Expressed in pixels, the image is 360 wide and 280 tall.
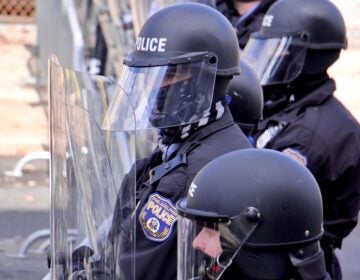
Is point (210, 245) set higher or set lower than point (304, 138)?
higher

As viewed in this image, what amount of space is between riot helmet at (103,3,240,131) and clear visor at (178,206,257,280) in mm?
699

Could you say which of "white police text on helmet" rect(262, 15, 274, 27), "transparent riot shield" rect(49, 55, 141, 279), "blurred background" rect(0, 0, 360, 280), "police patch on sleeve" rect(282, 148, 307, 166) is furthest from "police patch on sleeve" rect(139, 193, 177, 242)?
"blurred background" rect(0, 0, 360, 280)

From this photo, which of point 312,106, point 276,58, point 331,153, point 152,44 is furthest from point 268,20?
point 152,44

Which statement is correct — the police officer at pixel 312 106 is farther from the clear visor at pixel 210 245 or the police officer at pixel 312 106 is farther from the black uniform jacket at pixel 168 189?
the clear visor at pixel 210 245

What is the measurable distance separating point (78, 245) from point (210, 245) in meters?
0.46

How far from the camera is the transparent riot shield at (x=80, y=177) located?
9.70 feet

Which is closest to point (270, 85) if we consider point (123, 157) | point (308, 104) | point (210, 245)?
point (308, 104)

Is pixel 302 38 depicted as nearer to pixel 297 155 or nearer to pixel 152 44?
pixel 297 155

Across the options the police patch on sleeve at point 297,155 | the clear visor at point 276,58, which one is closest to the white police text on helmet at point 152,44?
the police patch on sleeve at point 297,155

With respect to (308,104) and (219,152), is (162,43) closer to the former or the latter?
(219,152)

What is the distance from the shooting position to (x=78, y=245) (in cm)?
299

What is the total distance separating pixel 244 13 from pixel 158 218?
11.1 feet

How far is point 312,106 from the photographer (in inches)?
181

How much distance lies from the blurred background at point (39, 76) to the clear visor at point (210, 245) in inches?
175
